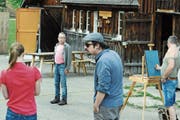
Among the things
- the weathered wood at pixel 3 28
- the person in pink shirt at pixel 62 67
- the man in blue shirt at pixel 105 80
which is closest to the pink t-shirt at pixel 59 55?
the person in pink shirt at pixel 62 67

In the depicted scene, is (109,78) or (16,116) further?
(109,78)

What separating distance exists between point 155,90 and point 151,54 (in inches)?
210

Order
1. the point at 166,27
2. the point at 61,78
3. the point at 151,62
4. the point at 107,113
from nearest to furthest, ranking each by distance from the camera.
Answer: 1. the point at 107,113
2. the point at 151,62
3. the point at 61,78
4. the point at 166,27

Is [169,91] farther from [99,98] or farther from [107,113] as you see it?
[99,98]

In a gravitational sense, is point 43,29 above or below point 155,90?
above

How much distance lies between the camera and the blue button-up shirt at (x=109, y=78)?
665cm

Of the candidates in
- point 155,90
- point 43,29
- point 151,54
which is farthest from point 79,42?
point 151,54

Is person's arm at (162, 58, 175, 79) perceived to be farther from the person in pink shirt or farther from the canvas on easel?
the person in pink shirt

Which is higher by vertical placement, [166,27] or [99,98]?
[166,27]

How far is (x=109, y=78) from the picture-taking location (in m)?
6.66

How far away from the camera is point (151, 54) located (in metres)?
10.5

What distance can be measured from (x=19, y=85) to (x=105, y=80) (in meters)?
1.11

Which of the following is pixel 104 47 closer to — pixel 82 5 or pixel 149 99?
pixel 149 99

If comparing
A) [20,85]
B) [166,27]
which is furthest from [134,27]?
[20,85]
